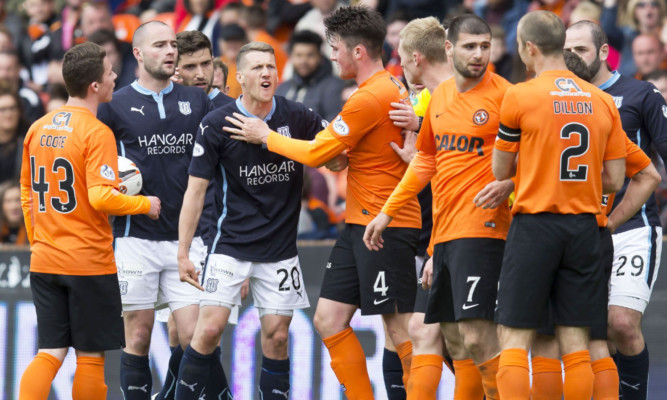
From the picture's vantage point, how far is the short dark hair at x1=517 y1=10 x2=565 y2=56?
6121 mm

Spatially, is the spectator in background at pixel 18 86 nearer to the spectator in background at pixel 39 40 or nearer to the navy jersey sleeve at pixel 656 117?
the spectator in background at pixel 39 40

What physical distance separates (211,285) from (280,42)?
260 inches

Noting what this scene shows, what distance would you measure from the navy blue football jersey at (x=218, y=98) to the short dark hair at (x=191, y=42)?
33cm

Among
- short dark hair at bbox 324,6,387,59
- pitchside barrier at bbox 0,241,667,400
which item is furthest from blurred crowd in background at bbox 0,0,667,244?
short dark hair at bbox 324,6,387,59

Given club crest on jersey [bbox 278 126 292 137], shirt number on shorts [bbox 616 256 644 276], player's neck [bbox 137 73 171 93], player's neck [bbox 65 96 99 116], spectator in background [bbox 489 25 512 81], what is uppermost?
spectator in background [bbox 489 25 512 81]

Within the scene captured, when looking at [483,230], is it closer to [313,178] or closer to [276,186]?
[276,186]

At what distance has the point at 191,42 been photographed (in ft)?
27.8

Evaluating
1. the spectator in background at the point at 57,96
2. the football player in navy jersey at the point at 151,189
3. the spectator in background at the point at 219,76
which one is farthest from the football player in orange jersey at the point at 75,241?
the spectator in background at the point at 57,96

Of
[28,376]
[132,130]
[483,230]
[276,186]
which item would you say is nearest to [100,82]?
[132,130]

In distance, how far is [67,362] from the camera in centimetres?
977

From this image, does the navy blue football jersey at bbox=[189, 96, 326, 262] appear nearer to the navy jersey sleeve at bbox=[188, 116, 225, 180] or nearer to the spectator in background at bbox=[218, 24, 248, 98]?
the navy jersey sleeve at bbox=[188, 116, 225, 180]

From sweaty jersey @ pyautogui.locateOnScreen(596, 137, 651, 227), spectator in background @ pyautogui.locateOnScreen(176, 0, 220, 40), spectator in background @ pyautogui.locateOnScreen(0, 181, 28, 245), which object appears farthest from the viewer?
spectator in background @ pyautogui.locateOnScreen(176, 0, 220, 40)

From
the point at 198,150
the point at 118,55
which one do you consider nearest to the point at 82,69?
the point at 198,150

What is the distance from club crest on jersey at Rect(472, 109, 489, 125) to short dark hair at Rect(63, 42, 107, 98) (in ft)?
7.83
